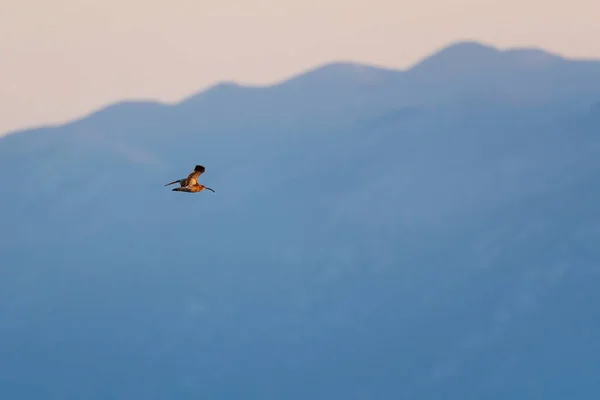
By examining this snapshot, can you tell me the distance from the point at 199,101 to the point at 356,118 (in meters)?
5.08

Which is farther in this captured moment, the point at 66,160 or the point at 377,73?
the point at 66,160

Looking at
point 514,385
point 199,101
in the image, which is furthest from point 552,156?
point 199,101

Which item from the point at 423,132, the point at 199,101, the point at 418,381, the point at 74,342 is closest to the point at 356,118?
the point at 423,132

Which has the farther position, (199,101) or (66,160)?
(66,160)

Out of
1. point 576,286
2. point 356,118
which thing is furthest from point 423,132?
point 576,286

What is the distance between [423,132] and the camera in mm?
45406

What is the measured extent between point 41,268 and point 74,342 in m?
2.59

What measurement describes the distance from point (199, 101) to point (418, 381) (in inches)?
431

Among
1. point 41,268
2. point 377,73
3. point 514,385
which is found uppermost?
point 377,73

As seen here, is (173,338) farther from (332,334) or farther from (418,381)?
(418,381)

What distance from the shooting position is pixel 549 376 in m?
44.2

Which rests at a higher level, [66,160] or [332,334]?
[66,160]

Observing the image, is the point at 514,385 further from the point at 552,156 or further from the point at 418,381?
the point at 552,156

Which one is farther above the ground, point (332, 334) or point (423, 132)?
point (423, 132)
